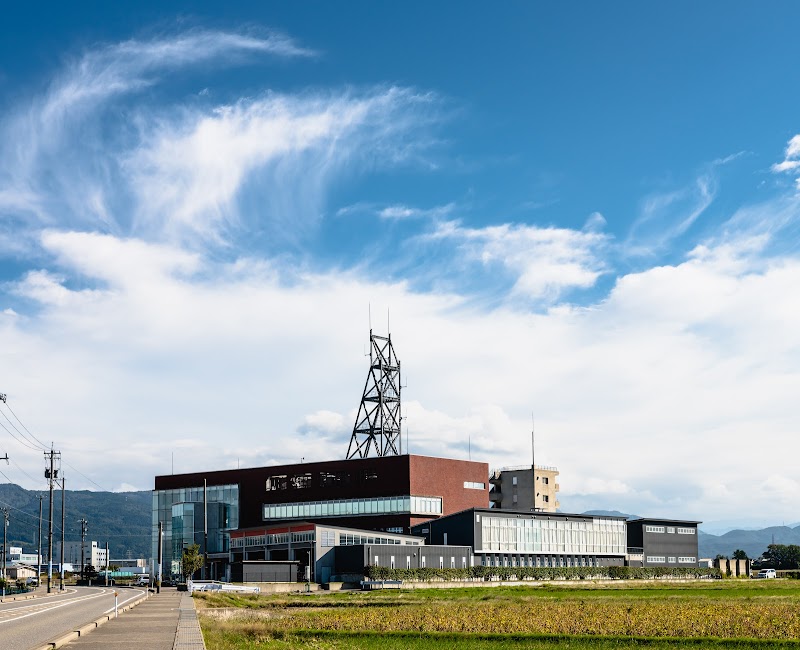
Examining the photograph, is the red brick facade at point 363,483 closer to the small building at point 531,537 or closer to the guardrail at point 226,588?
the small building at point 531,537

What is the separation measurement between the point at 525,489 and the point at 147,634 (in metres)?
138

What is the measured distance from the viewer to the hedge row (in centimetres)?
10519

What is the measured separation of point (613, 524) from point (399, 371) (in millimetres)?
39590

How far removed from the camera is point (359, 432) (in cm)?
14775

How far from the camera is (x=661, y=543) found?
142m

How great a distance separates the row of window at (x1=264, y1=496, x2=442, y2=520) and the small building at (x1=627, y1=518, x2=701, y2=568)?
30.4 m

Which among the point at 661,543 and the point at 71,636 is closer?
the point at 71,636

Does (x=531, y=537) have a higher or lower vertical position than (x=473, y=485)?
lower

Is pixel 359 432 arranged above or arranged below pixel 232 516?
above

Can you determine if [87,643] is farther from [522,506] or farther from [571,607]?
[522,506]

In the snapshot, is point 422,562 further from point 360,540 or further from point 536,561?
point 536,561

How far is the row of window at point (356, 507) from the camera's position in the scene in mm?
127438

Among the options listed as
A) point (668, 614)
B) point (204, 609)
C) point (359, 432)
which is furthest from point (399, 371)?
point (668, 614)

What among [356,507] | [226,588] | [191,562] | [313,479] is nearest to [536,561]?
[356,507]
